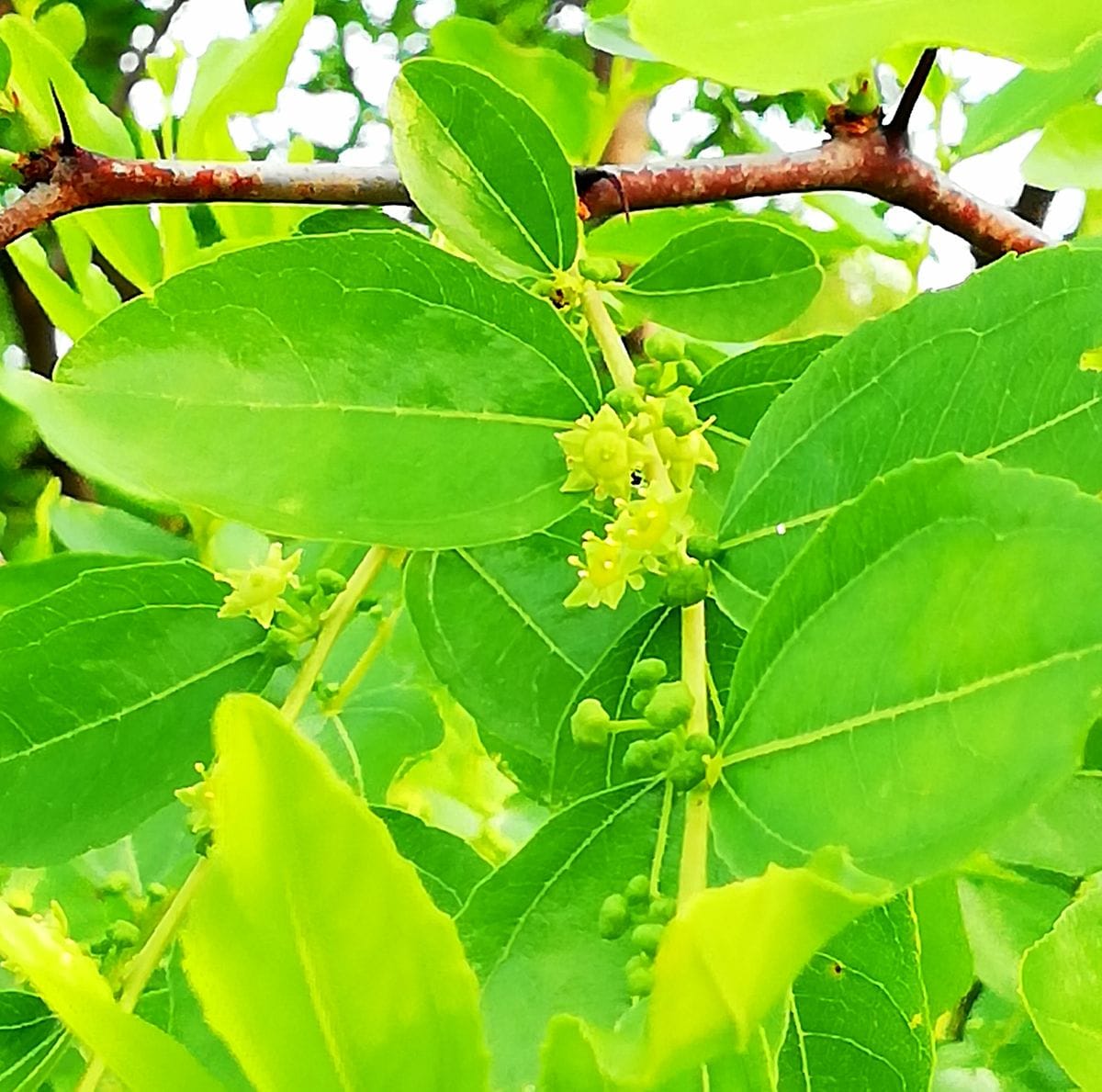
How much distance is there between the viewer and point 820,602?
0.85 feet

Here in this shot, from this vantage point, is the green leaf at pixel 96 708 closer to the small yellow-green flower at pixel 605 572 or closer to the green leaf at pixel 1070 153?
the small yellow-green flower at pixel 605 572

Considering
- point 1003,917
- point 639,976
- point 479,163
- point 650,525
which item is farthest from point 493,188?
point 1003,917

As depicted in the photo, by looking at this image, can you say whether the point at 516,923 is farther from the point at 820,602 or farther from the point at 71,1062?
the point at 71,1062

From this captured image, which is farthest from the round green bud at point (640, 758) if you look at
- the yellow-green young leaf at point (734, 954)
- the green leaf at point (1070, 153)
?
the green leaf at point (1070, 153)

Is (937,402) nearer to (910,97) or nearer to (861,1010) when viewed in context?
(861,1010)

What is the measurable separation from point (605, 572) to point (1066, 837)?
0.13 m

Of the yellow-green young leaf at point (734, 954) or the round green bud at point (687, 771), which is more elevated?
the yellow-green young leaf at point (734, 954)

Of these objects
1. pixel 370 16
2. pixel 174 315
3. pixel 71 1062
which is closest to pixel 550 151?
pixel 174 315

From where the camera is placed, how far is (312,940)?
187 millimetres

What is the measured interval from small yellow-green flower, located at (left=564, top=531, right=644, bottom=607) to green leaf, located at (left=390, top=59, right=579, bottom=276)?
0.34 feet

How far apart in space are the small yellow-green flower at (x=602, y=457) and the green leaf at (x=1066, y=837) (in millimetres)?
Answer: 128

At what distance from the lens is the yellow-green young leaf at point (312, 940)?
185mm

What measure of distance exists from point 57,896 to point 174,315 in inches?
13.5

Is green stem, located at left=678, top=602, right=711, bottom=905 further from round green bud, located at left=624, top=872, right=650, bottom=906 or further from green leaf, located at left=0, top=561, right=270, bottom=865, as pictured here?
green leaf, located at left=0, top=561, right=270, bottom=865
